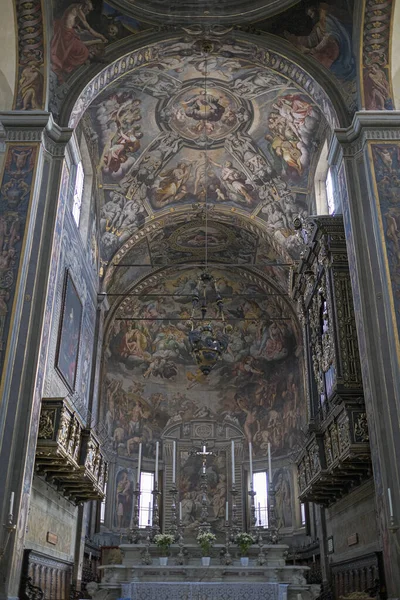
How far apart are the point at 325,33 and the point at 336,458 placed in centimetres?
866

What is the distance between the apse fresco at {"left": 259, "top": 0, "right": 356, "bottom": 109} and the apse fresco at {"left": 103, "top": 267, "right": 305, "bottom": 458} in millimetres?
10037

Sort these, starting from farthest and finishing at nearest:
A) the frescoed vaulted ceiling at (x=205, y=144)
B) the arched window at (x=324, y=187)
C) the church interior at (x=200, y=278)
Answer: the arched window at (x=324, y=187) < the frescoed vaulted ceiling at (x=205, y=144) < the church interior at (x=200, y=278)

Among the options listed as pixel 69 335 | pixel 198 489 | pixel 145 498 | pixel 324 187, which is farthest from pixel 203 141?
pixel 145 498

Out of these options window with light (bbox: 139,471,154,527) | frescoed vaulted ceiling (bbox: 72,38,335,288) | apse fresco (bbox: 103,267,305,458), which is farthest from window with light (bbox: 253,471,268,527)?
frescoed vaulted ceiling (bbox: 72,38,335,288)

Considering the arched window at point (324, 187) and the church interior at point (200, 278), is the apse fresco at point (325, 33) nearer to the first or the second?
the church interior at point (200, 278)

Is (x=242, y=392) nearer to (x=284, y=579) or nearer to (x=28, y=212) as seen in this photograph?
(x=284, y=579)

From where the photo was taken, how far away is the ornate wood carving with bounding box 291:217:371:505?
1088cm

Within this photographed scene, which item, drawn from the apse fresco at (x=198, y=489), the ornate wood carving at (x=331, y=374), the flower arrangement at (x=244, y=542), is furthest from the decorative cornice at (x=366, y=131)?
the apse fresco at (x=198, y=489)

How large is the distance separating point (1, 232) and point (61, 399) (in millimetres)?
3105

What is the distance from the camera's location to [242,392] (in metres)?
23.6

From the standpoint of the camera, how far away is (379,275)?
34.0ft

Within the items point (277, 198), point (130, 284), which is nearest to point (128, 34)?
A: point (277, 198)

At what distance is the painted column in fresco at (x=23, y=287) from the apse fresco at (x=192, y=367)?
10.6 meters

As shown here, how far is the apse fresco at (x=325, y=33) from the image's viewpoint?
12.7m
